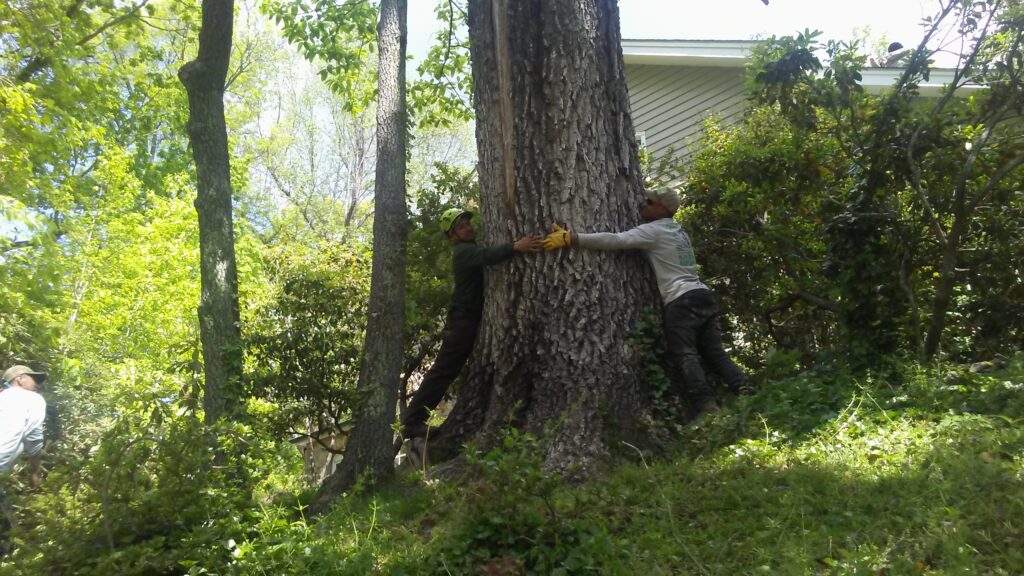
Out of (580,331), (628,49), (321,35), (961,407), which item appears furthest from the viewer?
(628,49)

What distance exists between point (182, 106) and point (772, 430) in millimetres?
20428

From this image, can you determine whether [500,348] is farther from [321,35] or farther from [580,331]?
[321,35]

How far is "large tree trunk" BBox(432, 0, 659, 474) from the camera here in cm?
595

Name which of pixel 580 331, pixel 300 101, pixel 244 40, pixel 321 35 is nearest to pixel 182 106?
pixel 244 40

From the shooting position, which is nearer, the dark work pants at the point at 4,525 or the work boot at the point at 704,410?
the dark work pants at the point at 4,525

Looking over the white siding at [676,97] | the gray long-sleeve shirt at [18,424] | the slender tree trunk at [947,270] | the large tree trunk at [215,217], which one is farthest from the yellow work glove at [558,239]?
the white siding at [676,97]

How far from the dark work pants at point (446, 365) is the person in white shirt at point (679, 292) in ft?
3.68

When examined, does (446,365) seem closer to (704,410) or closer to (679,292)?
(679,292)

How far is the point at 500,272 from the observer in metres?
6.38

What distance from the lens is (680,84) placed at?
15.4 meters

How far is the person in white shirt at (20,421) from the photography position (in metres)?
7.00

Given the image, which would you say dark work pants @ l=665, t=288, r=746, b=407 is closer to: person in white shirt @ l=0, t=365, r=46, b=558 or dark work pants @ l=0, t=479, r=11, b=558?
dark work pants @ l=0, t=479, r=11, b=558

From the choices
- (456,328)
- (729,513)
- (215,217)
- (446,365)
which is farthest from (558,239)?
(215,217)

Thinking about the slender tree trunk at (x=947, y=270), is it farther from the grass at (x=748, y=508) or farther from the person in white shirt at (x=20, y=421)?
the person in white shirt at (x=20, y=421)
